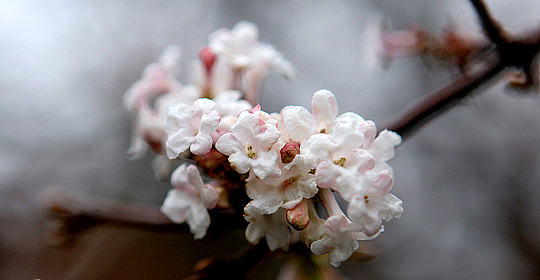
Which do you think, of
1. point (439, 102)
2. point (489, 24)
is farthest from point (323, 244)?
point (489, 24)

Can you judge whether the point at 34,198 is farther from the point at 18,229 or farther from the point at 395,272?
the point at 395,272

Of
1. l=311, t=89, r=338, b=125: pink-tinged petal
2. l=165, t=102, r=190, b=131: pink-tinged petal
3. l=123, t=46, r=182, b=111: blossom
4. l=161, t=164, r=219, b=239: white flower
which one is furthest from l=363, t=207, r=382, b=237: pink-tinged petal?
l=123, t=46, r=182, b=111: blossom

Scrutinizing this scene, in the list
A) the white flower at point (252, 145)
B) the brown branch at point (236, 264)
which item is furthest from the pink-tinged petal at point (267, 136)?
the brown branch at point (236, 264)

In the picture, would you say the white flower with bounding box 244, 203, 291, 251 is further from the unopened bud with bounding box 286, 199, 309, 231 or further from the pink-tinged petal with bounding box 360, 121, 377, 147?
the pink-tinged petal with bounding box 360, 121, 377, 147

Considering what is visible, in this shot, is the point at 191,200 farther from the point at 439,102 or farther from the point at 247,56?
the point at 439,102

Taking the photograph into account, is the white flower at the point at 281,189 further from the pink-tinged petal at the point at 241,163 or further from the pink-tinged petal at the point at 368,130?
the pink-tinged petal at the point at 368,130

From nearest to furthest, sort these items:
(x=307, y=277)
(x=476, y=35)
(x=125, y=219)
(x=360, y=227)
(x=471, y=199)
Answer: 1. (x=360, y=227)
2. (x=307, y=277)
3. (x=125, y=219)
4. (x=476, y=35)
5. (x=471, y=199)

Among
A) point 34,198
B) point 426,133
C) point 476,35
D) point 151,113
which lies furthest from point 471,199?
point 34,198
